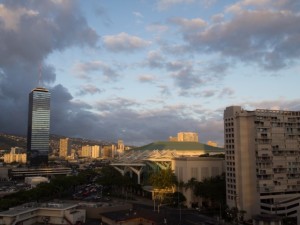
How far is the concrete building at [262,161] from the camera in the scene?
87438mm

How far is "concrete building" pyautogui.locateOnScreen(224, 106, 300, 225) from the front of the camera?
8744cm

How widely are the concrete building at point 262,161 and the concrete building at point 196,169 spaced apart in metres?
18.2

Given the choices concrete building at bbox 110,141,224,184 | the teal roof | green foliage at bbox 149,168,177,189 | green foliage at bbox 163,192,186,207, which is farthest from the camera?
the teal roof

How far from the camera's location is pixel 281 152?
303 ft

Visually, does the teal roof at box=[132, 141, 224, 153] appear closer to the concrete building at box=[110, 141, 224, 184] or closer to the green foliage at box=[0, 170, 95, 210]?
the concrete building at box=[110, 141, 224, 184]

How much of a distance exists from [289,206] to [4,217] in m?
66.6

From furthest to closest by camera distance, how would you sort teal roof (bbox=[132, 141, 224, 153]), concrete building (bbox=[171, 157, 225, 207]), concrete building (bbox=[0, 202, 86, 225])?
teal roof (bbox=[132, 141, 224, 153])
concrete building (bbox=[171, 157, 225, 207])
concrete building (bbox=[0, 202, 86, 225])

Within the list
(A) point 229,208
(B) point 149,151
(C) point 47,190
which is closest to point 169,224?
(A) point 229,208

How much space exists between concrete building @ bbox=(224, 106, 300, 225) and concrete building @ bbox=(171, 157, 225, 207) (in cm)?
1822

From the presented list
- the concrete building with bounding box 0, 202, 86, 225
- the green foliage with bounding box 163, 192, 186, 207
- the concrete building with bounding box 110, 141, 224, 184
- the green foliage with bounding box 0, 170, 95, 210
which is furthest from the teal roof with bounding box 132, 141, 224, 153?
the concrete building with bounding box 0, 202, 86, 225

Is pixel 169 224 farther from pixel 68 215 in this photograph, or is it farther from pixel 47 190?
pixel 47 190

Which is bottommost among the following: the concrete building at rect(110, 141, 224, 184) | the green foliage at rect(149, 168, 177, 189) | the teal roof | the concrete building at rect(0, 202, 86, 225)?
the concrete building at rect(0, 202, 86, 225)

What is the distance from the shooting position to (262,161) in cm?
8925

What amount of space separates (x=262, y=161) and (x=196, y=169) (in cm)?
2673
